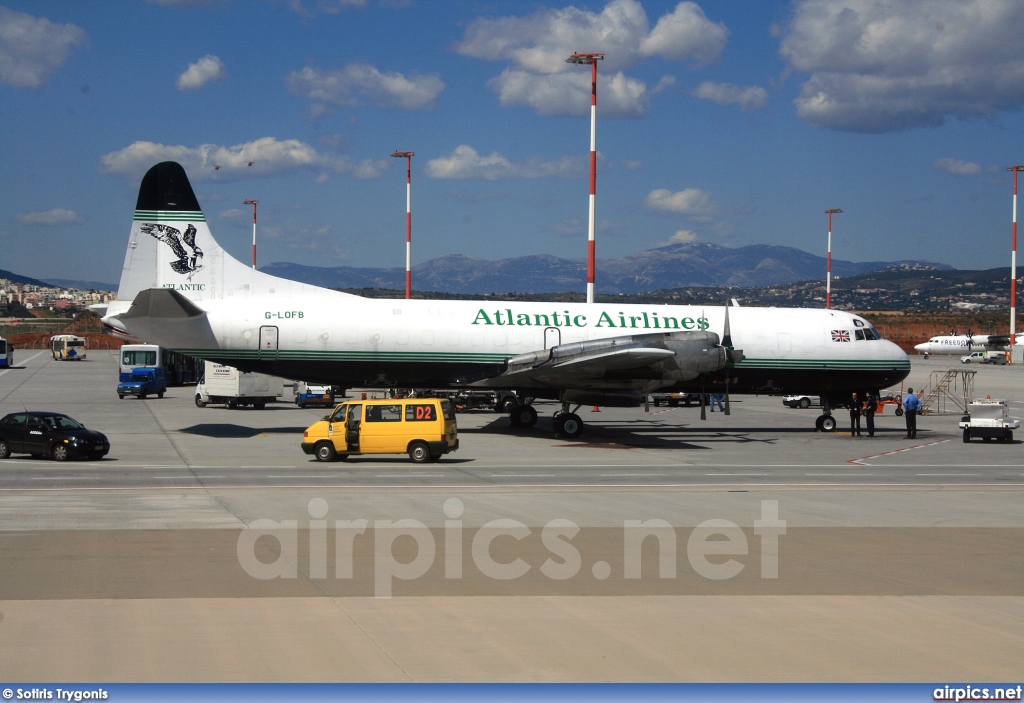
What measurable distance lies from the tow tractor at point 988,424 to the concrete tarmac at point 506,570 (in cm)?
778

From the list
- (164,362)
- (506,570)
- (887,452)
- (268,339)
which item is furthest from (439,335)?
(164,362)

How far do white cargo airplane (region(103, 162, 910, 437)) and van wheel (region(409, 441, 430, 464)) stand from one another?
7.22 meters

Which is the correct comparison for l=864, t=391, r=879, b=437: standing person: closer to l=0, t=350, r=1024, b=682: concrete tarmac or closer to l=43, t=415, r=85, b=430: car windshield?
l=0, t=350, r=1024, b=682: concrete tarmac

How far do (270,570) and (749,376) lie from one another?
2636 cm

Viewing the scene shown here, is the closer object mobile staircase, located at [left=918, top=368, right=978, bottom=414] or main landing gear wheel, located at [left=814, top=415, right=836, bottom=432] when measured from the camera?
main landing gear wheel, located at [left=814, top=415, right=836, bottom=432]

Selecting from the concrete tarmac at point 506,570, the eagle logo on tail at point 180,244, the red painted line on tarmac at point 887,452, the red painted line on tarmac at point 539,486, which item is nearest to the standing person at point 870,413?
the red painted line on tarmac at point 887,452

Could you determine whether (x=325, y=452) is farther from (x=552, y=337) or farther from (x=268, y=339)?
(x=552, y=337)

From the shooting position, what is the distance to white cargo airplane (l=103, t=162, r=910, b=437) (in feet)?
107

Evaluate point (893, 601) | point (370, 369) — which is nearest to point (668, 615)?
point (893, 601)

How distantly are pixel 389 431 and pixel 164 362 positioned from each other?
4378 centimetres

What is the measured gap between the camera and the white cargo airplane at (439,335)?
3253 centimetres

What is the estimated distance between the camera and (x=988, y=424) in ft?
112

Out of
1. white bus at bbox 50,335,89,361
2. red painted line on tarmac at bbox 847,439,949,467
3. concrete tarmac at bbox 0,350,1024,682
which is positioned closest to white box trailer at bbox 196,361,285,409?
concrete tarmac at bbox 0,350,1024,682

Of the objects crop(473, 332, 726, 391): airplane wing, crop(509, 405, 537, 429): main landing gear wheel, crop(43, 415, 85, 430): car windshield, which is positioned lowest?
crop(509, 405, 537, 429): main landing gear wheel
